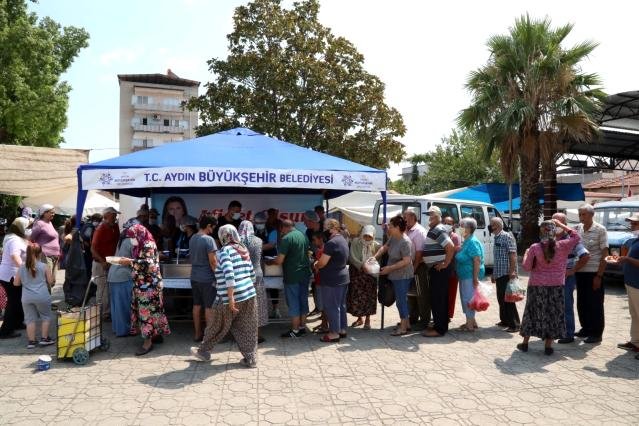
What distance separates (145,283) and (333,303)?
7.68 ft

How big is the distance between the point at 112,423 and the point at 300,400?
1.57m

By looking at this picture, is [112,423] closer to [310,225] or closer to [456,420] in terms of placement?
[456,420]

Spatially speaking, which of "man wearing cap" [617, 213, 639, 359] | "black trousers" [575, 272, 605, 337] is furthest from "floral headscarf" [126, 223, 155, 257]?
"man wearing cap" [617, 213, 639, 359]

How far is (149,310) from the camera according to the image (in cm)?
587

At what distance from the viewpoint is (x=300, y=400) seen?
4430 mm

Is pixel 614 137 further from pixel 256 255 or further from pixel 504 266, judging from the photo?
pixel 256 255

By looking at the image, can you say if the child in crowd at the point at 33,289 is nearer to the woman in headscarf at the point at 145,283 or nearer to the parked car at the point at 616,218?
the woman in headscarf at the point at 145,283

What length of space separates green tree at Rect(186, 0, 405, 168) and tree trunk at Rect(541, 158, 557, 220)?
537 cm

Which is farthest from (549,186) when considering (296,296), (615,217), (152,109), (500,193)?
(152,109)

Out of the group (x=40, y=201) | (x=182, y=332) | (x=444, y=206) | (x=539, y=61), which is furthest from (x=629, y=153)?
(x=40, y=201)

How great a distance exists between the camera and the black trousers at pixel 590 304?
639cm

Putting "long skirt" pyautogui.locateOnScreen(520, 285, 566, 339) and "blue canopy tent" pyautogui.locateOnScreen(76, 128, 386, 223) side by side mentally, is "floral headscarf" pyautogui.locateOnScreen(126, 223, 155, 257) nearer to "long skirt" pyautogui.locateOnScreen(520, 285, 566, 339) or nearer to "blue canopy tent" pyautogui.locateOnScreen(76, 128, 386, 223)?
"blue canopy tent" pyautogui.locateOnScreen(76, 128, 386, 223)

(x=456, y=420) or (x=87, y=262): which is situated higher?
(x=87, y=262)

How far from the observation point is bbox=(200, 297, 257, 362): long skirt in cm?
530
